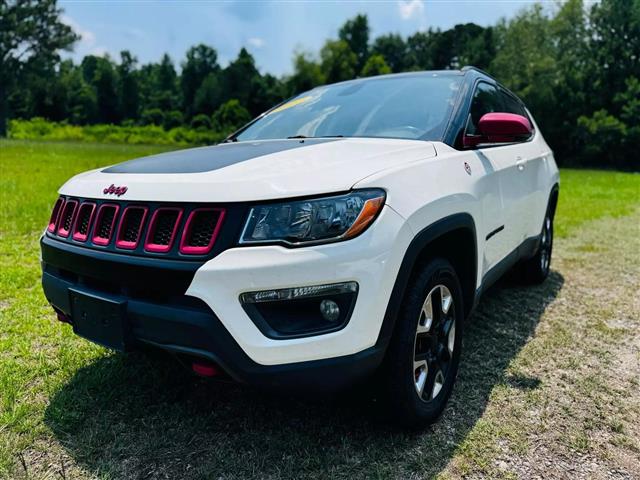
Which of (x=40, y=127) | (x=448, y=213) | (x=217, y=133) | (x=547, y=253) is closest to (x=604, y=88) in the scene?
(x=217, y=133)

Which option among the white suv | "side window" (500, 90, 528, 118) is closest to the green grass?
"side window" (500, 90, 528, 118)

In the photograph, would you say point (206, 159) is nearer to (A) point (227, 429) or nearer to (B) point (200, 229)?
(B) point (200, 229)

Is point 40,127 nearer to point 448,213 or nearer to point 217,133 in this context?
point 217,133

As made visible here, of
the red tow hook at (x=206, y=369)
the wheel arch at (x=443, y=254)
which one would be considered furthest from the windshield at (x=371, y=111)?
the red tow hook at (x=206, y=369)

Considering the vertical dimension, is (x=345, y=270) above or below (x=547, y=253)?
above

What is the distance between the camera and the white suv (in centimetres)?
180

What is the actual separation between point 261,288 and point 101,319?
0.73 m

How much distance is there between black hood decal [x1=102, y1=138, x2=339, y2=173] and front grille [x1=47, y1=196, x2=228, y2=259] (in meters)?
0.24

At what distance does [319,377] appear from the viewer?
73.7 inches

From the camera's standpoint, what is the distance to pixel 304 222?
183 centimetres

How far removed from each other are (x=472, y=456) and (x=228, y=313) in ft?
4.16

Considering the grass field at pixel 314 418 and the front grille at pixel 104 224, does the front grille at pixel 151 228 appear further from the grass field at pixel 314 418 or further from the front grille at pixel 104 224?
the grass field at pixel 314 418

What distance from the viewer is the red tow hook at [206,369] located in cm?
193

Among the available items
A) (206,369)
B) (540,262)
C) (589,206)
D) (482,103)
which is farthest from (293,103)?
(589,206)
